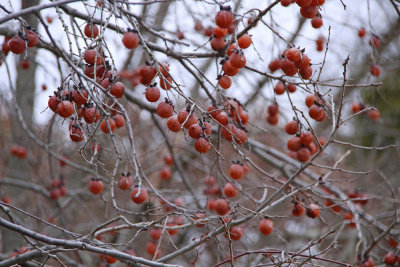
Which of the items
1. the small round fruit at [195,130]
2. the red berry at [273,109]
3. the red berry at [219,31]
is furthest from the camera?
the red berry at [273,109]

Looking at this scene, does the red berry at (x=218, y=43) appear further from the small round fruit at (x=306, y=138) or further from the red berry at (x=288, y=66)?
the small round fruit at (x=306, y=138)

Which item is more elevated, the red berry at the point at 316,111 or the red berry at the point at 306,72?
the red berry at the point at 306,72

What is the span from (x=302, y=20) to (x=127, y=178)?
372cm

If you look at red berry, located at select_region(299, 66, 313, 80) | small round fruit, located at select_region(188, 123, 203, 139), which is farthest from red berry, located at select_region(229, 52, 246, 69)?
small round fruit, located at select_region(188, 123, 203, 139)

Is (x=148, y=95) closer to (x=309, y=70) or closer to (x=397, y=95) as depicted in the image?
(x=309, y=70)

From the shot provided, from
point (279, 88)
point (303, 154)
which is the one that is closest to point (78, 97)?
point (279, 88)

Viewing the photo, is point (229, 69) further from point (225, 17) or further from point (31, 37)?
point (31, 37)

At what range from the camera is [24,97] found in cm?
479

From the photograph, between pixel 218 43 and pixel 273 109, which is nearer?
pixel 218 43

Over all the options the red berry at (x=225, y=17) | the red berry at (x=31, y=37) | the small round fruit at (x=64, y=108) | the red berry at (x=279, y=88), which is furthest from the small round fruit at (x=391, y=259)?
the red berry at (x=31, y=37)

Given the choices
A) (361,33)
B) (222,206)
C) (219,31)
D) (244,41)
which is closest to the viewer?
(244,41)

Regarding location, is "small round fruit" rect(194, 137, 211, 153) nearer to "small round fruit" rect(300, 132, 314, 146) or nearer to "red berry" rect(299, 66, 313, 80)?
"red berry" rect(299, 66, 313, 80)

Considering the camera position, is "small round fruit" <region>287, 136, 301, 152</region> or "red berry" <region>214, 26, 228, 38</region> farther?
"small round fruit" <region>287, 136, 301, 152</region>

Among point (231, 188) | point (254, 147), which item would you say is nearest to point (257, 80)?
point (254, 147)
